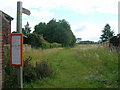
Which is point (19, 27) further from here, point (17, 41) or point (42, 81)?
point (42, 81)

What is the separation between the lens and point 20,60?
4.29 metres

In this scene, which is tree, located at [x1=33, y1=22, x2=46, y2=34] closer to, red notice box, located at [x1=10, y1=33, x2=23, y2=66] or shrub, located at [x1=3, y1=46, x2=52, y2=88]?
shrub, located at [x1=3, y1=46, x2=52, y2=88]

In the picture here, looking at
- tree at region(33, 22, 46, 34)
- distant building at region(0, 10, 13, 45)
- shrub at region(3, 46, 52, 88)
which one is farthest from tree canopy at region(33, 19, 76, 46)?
shrub at region(3, 46, 52, 88)

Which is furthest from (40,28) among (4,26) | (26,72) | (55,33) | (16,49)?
(16,49)

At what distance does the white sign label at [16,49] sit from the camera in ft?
14.1

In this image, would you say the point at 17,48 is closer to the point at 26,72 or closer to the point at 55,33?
the point at 26,72

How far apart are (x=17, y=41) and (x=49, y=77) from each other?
3162mm

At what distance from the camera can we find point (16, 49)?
4.31 m

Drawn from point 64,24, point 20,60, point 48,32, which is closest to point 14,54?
point 20,60

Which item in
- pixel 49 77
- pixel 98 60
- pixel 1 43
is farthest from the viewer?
pixel 98 60

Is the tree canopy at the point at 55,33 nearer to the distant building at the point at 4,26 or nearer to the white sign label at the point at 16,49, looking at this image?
the distant building at the point at 4,26

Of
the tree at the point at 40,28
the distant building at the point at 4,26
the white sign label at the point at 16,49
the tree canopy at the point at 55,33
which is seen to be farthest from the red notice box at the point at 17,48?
the tree at the point at 40,28

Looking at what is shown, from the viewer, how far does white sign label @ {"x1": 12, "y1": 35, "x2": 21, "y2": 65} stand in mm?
4293

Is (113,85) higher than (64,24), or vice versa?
(64,24)
